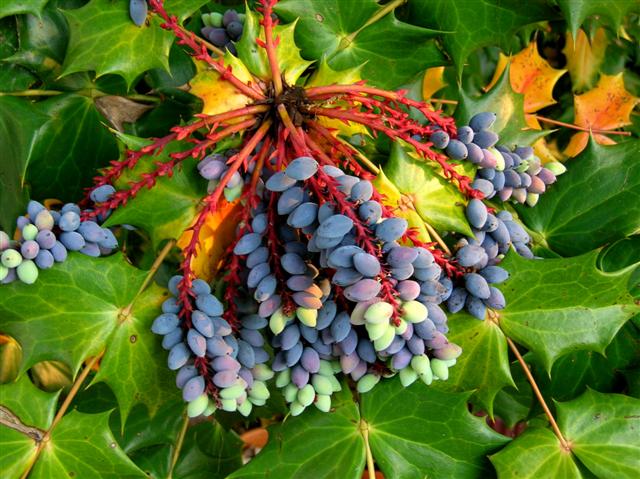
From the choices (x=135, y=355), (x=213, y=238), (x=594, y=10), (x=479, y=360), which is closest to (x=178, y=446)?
(x=135, y=355)

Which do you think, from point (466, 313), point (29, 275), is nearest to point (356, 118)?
point (466, 313)

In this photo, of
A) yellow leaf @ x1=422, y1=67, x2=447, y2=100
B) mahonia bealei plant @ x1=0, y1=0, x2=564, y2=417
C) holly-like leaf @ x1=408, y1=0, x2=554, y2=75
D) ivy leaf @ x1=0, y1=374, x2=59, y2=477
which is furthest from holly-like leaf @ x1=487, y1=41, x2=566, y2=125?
ivy leaf @ x1=0, y1=374, x2=59, y2=477

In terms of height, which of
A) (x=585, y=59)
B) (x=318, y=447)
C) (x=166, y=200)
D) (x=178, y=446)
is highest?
(x=585, y=59)

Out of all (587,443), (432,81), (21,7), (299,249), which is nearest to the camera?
(299,249)

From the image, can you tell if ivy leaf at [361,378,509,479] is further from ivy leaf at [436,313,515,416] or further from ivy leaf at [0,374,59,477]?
ivy leaf at [0,374,59,477]

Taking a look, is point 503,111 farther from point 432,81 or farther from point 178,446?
point 178,446

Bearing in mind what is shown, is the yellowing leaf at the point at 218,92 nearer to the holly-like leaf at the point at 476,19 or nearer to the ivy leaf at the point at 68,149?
the ivy leaf at the point at 68,149
